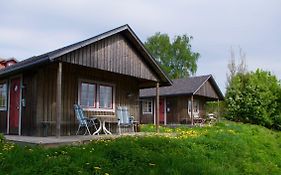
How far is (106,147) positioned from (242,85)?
23106mm

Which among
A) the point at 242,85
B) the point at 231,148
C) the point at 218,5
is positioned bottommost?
the point at 231,148

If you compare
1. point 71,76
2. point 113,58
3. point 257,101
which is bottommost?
point 257,101

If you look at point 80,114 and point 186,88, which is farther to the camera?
point 186,88

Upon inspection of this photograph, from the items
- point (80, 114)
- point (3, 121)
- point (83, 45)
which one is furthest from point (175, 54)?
point (83, 45)

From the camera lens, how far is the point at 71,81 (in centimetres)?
1308

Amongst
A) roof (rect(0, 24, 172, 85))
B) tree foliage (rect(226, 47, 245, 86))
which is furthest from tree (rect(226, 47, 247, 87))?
roof (rect(0, 24, 172, 85))

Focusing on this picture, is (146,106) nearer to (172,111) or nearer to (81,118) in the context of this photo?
(172,111)

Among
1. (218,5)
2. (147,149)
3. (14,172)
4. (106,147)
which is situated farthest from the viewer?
(218,5)

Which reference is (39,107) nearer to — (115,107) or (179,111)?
(115,107)

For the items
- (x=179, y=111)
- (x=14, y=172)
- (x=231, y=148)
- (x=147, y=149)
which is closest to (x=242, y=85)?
(x=179, y=111)

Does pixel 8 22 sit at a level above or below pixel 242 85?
above

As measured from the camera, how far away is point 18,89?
1283 cm

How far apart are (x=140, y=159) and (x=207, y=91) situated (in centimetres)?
2140

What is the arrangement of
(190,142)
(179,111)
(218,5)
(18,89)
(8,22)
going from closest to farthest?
(190,142)
(218,5)
(18,89)
(8,22)
(179,111)
